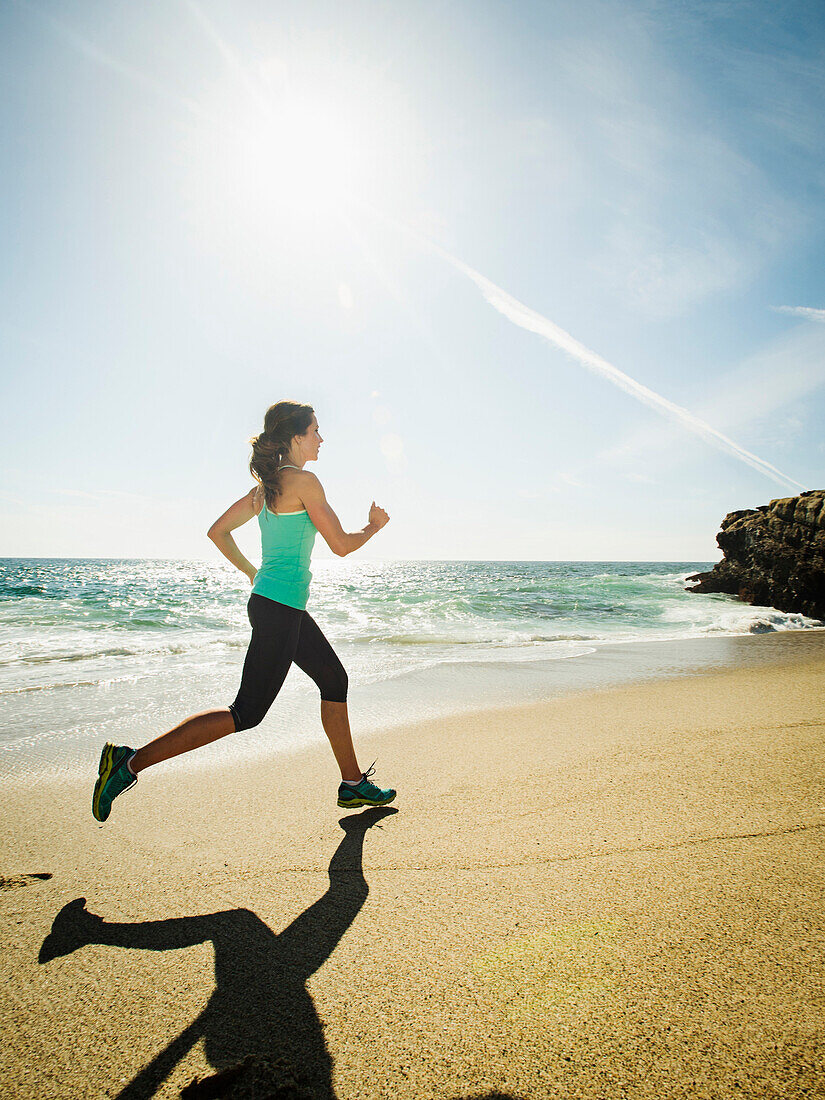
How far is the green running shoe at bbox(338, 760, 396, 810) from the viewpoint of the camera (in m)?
2.58

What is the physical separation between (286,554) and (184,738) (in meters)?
0.94

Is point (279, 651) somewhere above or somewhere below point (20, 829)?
above

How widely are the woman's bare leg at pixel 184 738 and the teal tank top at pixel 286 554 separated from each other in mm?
612

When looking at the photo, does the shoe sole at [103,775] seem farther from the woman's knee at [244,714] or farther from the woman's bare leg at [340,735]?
the woman's bare leg at [340,735]

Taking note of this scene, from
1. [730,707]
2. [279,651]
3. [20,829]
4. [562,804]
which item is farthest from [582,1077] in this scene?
[730,707]

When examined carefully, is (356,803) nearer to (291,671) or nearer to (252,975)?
(252,975)

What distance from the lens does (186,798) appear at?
2.80 meters

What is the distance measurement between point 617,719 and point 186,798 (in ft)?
10.5

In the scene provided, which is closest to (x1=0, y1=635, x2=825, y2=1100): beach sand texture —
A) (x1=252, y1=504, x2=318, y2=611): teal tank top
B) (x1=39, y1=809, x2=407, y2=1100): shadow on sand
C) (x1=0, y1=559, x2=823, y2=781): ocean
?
(x1=39, y1=809, x2=407, y2=1100): shadow on sand

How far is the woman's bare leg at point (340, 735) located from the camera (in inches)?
106

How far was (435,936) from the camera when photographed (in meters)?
1.54

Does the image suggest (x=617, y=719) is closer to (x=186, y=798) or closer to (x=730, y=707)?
(x=730, y=707)

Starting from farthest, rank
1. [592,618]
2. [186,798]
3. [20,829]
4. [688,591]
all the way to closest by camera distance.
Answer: [688,591] < [592,618] < [186,798] < [20,829]

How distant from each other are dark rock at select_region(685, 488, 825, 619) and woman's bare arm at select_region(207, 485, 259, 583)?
19.0m
